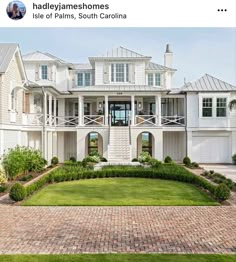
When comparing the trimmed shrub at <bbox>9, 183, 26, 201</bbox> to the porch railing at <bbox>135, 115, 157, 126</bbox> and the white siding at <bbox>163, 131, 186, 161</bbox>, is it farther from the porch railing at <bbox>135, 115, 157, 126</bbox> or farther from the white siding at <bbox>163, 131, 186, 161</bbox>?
the white siding at <bbox>163, 131, 186, 161</bbox>

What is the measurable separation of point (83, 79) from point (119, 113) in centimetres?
474

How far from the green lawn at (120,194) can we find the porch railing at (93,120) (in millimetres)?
9842

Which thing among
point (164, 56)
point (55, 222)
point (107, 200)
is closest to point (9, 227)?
point (55, 222)

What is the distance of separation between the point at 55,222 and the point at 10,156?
9.92 m

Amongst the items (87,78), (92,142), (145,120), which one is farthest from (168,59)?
(92,142)

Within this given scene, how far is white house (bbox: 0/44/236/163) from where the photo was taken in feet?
86.2

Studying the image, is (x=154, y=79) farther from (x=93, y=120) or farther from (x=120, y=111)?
(x=93, y=120)

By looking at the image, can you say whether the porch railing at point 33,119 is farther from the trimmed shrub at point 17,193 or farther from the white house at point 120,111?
the trimmed shrub at point 17,193

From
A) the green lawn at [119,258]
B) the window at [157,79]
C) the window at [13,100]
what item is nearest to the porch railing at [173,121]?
the window at [157,79]

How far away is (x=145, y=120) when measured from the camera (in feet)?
88.8

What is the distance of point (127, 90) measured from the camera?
1058 inches

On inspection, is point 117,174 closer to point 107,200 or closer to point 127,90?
point 107,200
